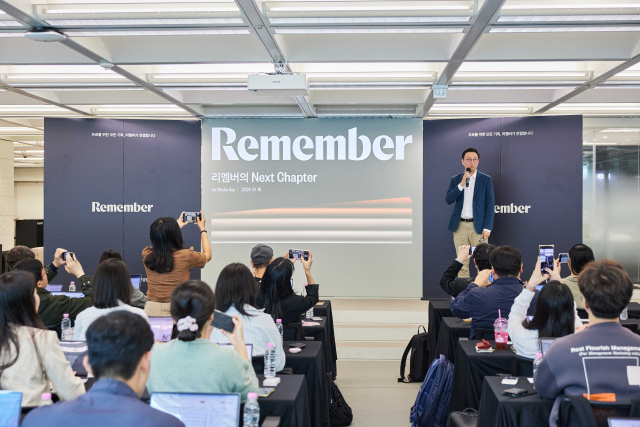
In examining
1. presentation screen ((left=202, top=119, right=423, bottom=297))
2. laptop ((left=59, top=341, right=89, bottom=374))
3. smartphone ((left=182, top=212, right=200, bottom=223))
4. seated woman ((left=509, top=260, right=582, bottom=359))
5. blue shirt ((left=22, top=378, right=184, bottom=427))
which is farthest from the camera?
presentation screen ((left=202, top=119, right=423, bottom=297))

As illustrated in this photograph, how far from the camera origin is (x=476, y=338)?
3830 millimetres

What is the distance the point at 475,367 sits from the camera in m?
3.29

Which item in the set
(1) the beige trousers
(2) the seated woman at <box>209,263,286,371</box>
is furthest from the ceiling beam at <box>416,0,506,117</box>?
(2) the seated woman at <box>209,263,286,371</box>

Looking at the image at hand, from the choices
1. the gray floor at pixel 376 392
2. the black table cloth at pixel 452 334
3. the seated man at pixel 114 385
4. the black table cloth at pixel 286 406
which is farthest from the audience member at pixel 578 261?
the seated man at pixel 114 385

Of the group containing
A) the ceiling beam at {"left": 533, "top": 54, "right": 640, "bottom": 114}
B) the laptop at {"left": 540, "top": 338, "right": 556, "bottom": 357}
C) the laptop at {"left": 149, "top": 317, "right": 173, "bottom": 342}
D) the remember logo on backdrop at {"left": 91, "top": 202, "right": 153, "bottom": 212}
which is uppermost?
the ceiling beam at {"left": 533, "top": 54, "right": 640, "bottom": 114}

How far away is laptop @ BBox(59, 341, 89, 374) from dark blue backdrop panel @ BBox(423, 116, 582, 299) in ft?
18.8

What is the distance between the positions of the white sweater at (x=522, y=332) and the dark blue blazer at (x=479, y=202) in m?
3.55

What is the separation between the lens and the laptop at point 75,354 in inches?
107

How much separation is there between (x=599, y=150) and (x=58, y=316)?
7.63 metres

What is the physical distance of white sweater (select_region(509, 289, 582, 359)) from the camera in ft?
9.98

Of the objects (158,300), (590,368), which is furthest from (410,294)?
(590,368)

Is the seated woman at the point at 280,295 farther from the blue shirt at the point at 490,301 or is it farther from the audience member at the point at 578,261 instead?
the audience member at the point at 578,261

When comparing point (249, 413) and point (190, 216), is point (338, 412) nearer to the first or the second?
point (249, 413)

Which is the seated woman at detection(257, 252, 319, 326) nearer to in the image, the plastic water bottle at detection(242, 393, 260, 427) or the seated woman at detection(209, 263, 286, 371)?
the seated woman at detection(209, 263, 286, 371)
